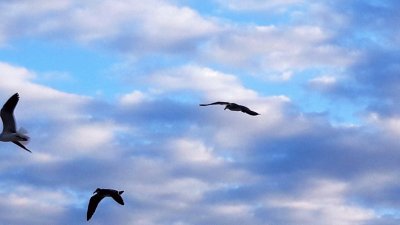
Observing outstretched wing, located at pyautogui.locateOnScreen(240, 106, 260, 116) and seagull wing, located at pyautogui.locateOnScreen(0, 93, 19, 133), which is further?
seagull wing, located at pyautogui.locateOnScreen(0, 93, 19, 133)

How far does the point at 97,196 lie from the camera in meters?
81.8

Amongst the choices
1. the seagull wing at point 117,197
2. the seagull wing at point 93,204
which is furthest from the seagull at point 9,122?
the seagull wing at point 117,197

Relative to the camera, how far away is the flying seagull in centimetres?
7538

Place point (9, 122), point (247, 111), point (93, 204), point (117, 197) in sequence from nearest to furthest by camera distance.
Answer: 1. point (117, 197)
2. point (247, 111)
3. point (93, 204)
4. point (9, 122)

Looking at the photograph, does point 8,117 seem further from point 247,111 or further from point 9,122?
point 247,111

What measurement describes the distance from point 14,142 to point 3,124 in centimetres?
201

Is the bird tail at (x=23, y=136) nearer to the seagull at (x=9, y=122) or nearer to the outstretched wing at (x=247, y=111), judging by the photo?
the seagull at (x=9, y=122)

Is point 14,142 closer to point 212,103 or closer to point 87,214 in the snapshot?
point 87,214

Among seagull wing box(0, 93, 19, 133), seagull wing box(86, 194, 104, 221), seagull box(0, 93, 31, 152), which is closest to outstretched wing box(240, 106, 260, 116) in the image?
seagull wing box(86, 194, 104, 221)

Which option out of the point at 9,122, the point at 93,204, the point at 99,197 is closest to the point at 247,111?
the point at 99,197

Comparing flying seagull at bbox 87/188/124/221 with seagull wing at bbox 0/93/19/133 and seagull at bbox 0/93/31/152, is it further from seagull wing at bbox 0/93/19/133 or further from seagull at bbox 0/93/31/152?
seagull wing at bbox 0/93/19/133

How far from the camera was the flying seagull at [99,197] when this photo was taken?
7538 cm

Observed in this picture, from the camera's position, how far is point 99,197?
81312 mm

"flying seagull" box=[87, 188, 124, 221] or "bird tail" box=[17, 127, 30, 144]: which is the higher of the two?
"bird tail" box=[17, 127, 30, 144]
